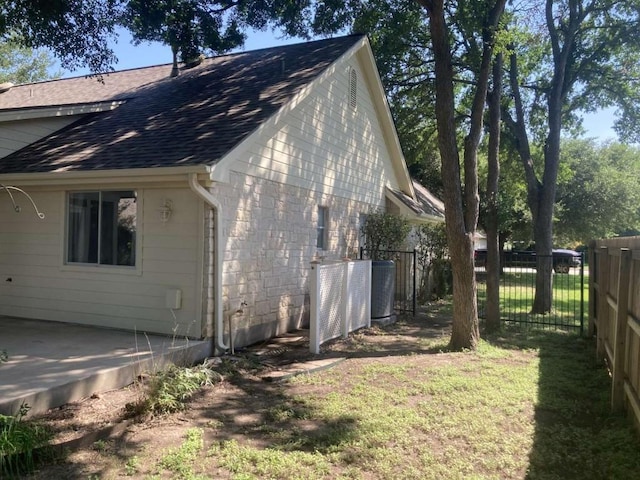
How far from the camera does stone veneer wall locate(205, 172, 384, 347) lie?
25.5 feet

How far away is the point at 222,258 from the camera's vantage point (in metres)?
7.41

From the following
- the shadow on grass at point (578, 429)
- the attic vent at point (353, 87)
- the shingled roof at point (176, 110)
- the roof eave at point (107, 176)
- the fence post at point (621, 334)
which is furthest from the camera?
the attic vent at point (353, 87)

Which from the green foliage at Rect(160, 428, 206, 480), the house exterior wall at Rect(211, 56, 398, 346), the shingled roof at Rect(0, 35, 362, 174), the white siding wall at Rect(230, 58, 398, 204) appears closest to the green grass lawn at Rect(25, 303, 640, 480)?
the green foliage at Rect(160, 428, 206, 480)

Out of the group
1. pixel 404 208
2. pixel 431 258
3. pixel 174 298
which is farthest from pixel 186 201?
pixel 431 258

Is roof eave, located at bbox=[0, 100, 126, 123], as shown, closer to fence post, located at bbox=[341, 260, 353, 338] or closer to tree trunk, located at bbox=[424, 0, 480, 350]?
fence post, located at bbox=[341, 260, 353, 338]

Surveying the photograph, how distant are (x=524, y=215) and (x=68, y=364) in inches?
1135

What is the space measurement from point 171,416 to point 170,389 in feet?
1.25

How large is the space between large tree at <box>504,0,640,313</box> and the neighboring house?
592 cm

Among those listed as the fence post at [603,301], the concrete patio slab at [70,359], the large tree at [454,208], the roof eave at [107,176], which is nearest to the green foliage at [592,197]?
the fence post at [603,301]

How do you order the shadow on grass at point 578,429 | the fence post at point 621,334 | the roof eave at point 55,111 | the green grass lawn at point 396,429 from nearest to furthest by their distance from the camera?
the green grass lawn at point 396,429 → the shadow on grass at point 578,429 → the fence post at point 621,334 → the roof eave at point 55,111

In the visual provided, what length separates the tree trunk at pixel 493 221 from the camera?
10.4 meters

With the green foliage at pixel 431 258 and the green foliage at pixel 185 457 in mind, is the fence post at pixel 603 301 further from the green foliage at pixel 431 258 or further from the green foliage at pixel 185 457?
the green foliage at pixel 431 258

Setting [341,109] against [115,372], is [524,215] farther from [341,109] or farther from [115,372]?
[115,372]

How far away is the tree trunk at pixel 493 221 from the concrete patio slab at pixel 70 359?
6.15 meters
